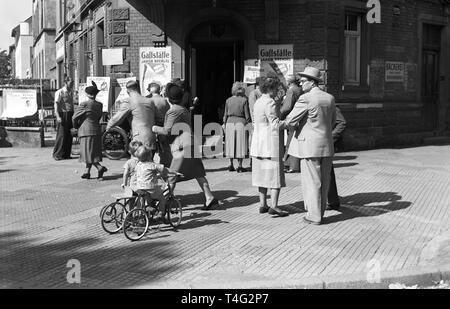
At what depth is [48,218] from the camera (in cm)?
761

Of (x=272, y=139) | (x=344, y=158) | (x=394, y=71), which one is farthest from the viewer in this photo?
(x=394, y=71)

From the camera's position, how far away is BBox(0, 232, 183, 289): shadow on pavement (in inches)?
203

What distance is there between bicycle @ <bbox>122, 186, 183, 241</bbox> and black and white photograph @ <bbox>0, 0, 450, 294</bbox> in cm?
2

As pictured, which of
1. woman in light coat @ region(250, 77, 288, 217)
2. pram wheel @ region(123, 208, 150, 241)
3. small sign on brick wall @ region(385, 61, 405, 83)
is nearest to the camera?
pram wheel @ region(123, 208, 150, 241)

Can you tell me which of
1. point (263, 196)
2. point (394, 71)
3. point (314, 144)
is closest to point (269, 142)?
point (314, 144)

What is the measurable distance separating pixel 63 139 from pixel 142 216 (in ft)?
25.8

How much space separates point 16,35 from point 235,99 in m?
63.2

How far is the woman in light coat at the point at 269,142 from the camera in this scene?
745 centimetres

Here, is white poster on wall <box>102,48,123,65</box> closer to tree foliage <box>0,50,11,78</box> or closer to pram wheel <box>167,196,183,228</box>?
pram wheel <box>167,196,183,228</box>

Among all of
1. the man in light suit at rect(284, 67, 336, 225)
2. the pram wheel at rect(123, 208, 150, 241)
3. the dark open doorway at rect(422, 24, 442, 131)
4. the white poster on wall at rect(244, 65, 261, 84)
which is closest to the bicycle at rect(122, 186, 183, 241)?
the pram wheel at rect(123, 208, 150, 241)

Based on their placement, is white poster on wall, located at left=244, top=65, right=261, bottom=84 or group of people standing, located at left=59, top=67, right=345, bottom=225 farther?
white poster on wall, located at left=244, top=65, right=261, bottom=84

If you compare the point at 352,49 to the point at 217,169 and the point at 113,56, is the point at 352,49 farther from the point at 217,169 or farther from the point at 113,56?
the point at 113,56

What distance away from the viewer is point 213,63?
15.5 meters
